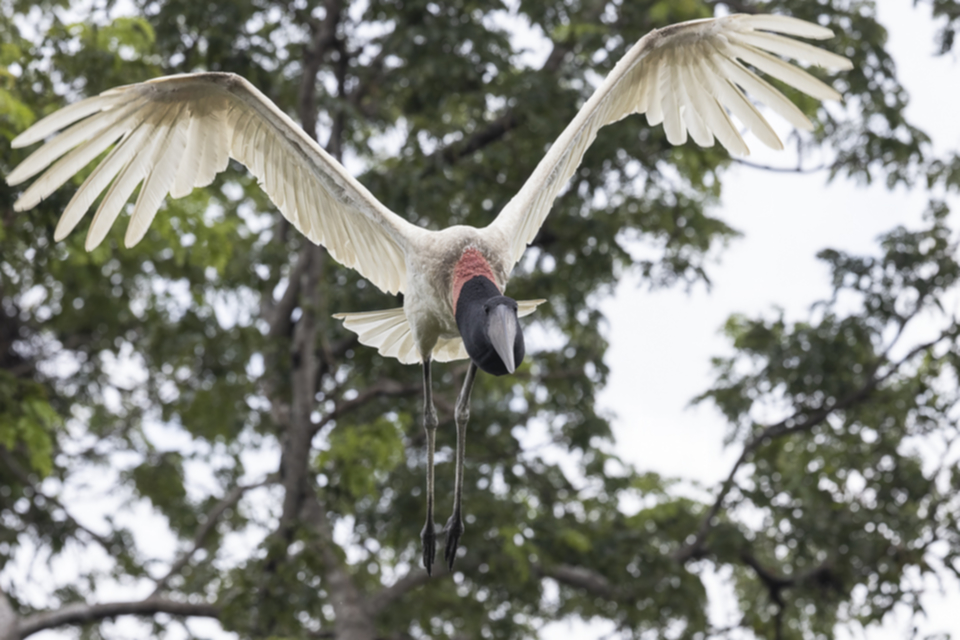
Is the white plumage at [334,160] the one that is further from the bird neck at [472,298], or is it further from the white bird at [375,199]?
the bird neck at [472,298]

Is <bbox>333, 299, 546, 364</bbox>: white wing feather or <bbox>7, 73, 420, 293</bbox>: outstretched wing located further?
<bbox>333, 299, 546, 364</bbox>: white wing feather

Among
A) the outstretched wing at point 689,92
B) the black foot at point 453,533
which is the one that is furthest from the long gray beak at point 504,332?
the black foot at point 453,533

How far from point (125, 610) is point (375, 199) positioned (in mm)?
5470

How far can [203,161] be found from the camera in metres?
5.32

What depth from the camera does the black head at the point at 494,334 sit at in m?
3.88

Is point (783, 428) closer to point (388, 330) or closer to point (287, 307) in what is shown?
point (287, 307)

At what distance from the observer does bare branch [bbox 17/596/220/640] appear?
8414 mm

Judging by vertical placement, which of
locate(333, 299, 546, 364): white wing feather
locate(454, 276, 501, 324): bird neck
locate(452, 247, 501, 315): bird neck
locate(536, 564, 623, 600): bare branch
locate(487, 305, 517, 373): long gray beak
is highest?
locate(536, 564, 623, 600): bare branch

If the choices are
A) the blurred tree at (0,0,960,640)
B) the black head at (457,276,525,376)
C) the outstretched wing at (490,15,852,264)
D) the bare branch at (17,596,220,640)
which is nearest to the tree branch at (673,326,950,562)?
the blurred tree at (0,0,960,640)

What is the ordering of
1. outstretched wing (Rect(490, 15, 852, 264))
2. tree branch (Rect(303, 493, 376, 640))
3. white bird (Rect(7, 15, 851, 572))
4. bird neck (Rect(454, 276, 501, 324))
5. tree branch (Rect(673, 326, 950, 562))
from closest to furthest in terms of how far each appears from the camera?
bird neck (Rect(454, 276, 501, 324)), white bird (Rect(7, 15, 851, 572)), outstretched wing (Rect(490, 15, 852, 264)), tree branch (Rect(303, 493, 376, 640)), tree branch (Rect(673, 326, 950, 562))

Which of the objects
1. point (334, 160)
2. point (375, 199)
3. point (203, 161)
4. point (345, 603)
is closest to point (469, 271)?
point (375, 199)

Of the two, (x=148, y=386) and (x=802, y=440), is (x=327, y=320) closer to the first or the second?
(x=148, y=386)

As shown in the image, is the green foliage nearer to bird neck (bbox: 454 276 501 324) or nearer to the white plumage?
the white plumage

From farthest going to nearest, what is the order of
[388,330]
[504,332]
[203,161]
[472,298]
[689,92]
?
[388,330], [689,92], [203,161], [472,298], [504,332]
